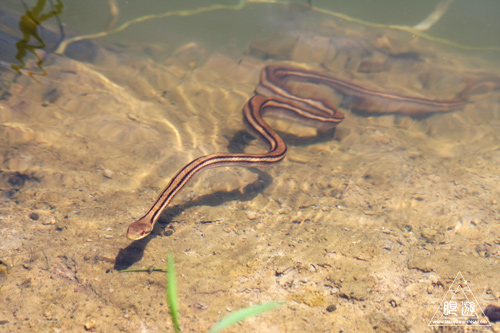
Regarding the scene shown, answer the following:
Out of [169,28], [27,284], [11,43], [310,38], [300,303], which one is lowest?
[27,284]

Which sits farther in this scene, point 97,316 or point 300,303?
point 300,303

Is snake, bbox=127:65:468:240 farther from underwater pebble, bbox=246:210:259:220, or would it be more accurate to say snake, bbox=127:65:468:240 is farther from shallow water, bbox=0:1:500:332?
underwater pebble, bbox=246:210:259:220

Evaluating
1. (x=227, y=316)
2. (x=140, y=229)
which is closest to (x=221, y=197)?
(x=140, y=229)

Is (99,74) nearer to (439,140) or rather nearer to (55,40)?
(55,40)

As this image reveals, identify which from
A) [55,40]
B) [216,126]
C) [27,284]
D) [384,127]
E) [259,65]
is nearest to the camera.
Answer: [27,284]

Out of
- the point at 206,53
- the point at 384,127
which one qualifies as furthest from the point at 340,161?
the point at 206,53

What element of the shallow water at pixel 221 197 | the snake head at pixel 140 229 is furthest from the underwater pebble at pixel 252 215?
the snake head at pixel 140 229
